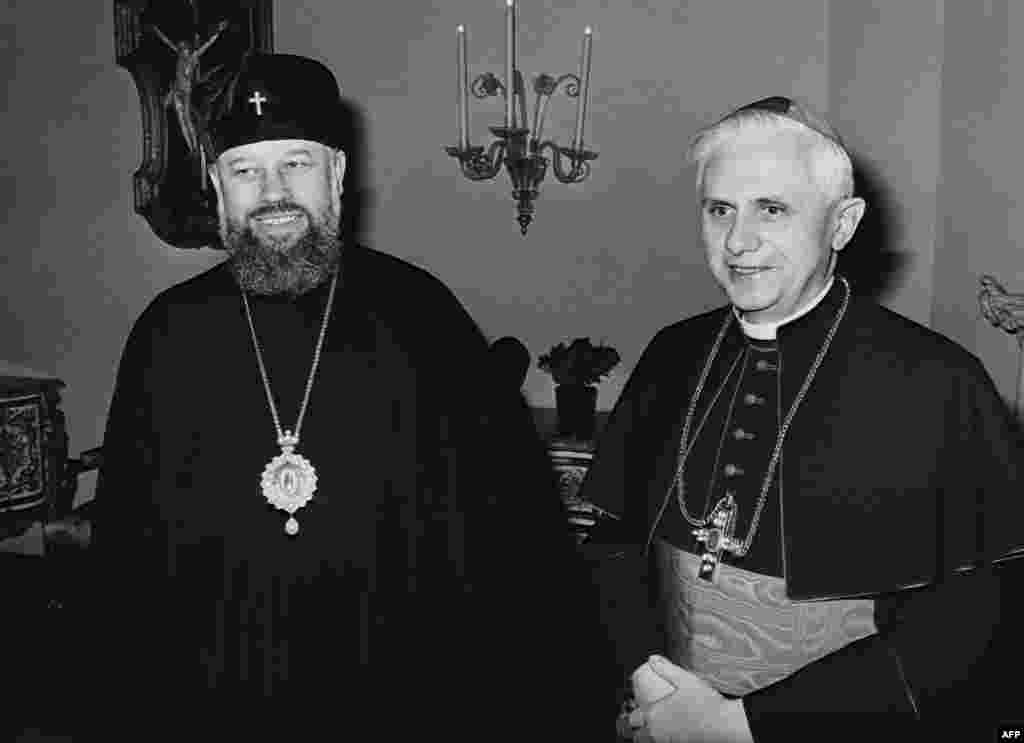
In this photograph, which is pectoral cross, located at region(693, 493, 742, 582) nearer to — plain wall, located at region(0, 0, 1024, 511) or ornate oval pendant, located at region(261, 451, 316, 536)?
ornate oval pendant, located at region(261, 451, 316, 536)

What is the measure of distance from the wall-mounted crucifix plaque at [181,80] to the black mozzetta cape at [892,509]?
3616 mm

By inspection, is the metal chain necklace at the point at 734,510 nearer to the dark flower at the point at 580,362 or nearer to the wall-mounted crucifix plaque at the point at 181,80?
the dark flower at the point at 580,362

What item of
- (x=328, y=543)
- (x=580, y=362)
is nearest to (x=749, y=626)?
(x=328, y=543)

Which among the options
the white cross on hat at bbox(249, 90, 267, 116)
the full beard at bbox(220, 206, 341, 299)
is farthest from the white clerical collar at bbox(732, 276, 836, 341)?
the white cross on hat at bbox(249, 90, 267, 116)

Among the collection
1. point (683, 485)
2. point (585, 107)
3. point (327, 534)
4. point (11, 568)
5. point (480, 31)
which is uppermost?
point (480, 31)

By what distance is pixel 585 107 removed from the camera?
4430mm

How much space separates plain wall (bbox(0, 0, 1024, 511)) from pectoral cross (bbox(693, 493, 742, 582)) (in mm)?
1652

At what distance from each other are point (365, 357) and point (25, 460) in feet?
9.42

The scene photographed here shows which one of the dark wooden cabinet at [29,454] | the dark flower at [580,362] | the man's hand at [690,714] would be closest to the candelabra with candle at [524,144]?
the dark flower at [580,362]

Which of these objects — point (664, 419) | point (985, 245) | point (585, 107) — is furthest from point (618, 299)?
point (664, 419)

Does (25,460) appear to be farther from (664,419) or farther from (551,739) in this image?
(664,419)

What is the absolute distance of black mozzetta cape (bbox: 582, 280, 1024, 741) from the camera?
1.71 metres

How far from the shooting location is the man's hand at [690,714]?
1770mm

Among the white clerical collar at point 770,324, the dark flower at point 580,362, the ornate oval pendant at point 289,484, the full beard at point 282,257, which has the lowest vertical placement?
the ornate oval pendant at point 289,484
